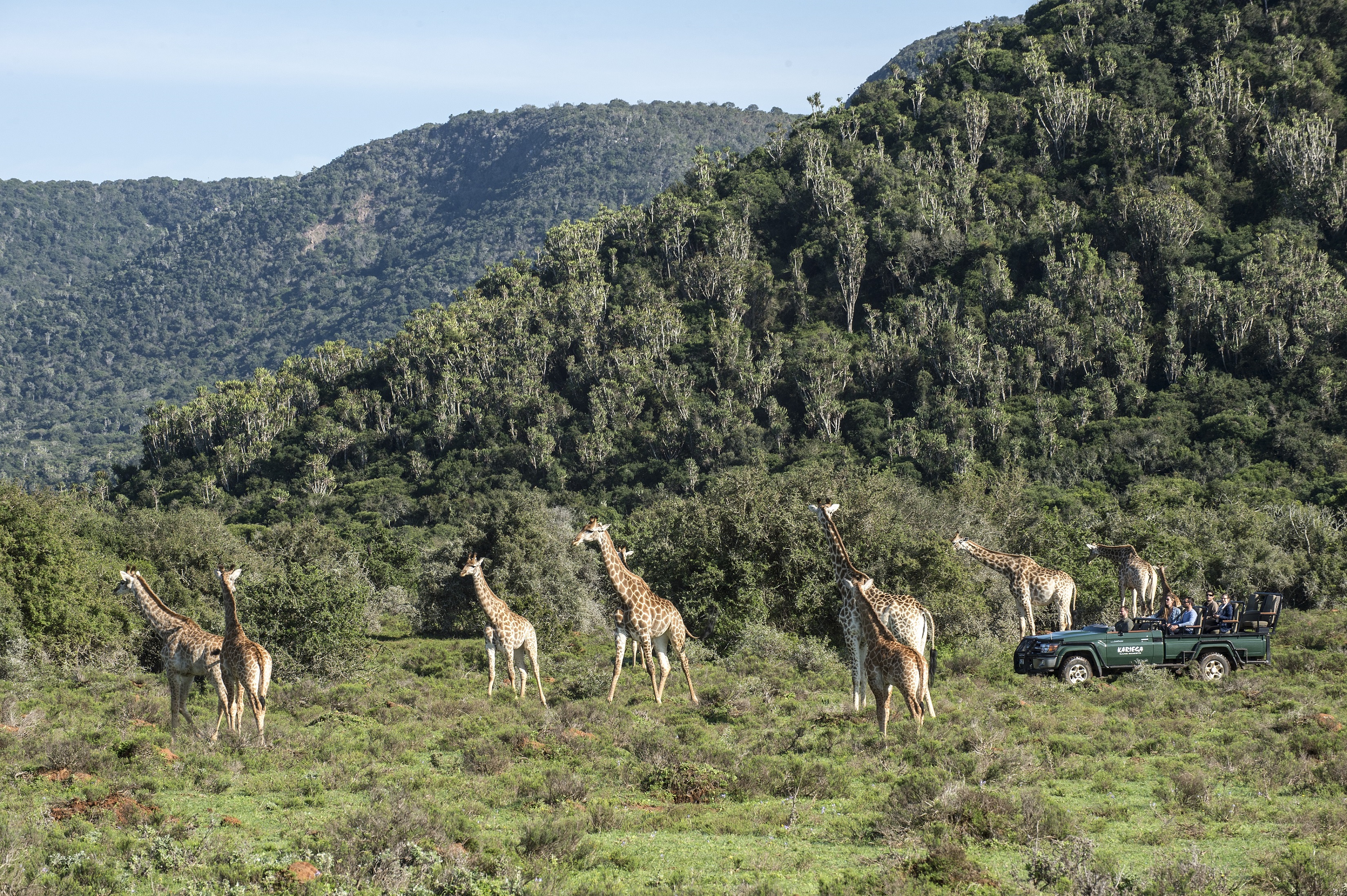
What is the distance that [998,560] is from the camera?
26828mm

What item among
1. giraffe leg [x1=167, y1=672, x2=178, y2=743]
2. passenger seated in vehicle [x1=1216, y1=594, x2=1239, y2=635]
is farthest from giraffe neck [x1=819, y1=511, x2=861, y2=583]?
giraffe leg [x1=167, y1=672, x2=178, y2=743]

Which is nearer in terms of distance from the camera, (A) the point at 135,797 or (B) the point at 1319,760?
(A) the point at 135,797

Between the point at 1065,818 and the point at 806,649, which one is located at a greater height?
the point at 1065,818

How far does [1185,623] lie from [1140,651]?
1.81 metres

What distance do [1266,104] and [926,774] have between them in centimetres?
13068

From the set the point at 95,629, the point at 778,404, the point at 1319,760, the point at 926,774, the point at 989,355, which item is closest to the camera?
the point at 926,774

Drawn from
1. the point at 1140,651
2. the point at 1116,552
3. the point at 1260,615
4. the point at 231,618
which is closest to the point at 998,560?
the point at 1116,552

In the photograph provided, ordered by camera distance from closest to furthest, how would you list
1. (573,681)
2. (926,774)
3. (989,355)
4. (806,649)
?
(926,774)
(573,681)
(806,649)
(989,355)

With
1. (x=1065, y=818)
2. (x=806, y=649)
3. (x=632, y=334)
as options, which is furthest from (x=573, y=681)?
(x=632, y=334)

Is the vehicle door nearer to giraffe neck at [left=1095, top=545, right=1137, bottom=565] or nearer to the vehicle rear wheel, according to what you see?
the vehicle rear wheel

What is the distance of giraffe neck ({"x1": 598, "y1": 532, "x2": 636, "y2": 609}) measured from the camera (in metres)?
20.8

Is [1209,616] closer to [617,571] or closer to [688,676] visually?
[688,676]

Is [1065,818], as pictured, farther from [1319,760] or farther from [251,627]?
[251,627]

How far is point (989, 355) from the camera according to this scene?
108 meters
